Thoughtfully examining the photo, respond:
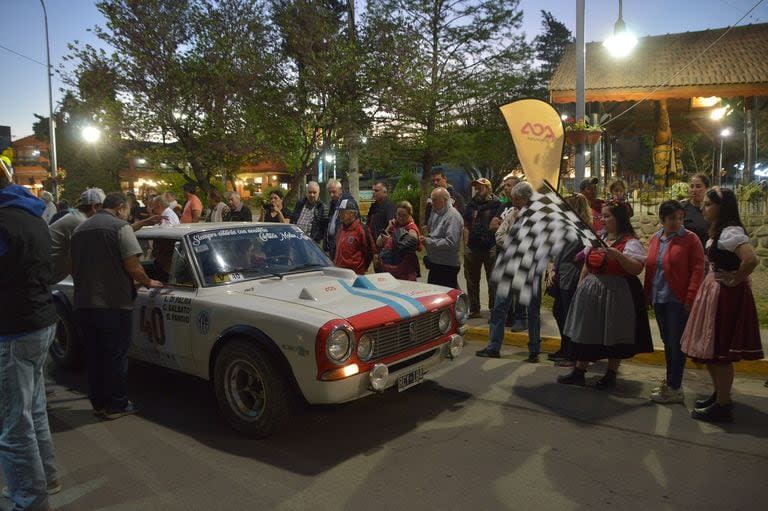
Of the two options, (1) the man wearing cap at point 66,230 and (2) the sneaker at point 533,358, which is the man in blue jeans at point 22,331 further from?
(2) the sneaker at point 533,358

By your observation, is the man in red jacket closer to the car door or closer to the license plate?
the car door

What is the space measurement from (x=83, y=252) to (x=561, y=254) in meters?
4.39

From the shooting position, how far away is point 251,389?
425cm

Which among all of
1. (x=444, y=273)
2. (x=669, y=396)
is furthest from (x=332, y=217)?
(x=669, y=396)

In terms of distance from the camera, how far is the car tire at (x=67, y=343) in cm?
584

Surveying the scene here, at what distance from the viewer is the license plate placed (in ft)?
13.6

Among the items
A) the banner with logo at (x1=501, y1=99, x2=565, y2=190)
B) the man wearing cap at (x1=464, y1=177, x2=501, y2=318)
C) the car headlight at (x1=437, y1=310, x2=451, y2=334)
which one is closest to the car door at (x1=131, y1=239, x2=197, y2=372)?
the car headlight at (x1=437, y1=310, x2=451, y2=334)

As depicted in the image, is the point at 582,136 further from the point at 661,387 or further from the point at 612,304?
the point at 661,387

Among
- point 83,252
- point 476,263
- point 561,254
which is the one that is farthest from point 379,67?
point 83,252

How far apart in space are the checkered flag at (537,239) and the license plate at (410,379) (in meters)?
0.89

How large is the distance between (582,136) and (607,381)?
586 centimetres

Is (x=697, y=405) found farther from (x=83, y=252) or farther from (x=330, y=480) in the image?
(x=83, y=252)

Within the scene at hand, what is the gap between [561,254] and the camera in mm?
5871

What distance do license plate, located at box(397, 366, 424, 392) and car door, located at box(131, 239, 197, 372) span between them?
5.60 feet
